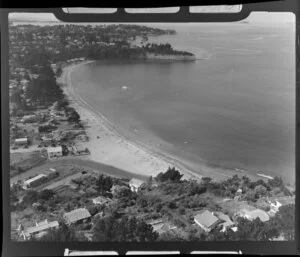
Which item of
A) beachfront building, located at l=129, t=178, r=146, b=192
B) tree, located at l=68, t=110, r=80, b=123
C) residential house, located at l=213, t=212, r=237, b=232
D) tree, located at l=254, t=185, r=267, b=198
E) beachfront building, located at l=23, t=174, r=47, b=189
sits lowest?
residential house, located at l=213, t=212, r=237, b=232

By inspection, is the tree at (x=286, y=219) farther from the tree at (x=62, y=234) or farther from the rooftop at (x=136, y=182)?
the tree at (x=62, y=234)

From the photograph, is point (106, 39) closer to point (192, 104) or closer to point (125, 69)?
point (125, 69)

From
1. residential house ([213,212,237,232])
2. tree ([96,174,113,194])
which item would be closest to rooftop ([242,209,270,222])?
residential house ([213,212,237,232])

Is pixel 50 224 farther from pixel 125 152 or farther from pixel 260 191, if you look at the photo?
pixel 260 191

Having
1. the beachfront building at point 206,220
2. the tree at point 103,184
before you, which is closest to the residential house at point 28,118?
the tree at point 103,184

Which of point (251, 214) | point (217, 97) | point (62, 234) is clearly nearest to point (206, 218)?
point (251, 214)

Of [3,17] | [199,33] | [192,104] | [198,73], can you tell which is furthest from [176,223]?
[3,17]

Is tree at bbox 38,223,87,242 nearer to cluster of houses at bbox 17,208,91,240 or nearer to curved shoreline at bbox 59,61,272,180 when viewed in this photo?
cluster of houses at bbox 17,208,91,240

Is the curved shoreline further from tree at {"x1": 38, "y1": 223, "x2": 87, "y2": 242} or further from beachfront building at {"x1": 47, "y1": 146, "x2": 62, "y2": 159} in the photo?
tree at {"x1": 38, "y1": 223, "x2": 87, "y2": 242}

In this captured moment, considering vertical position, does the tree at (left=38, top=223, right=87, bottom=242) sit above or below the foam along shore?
below
